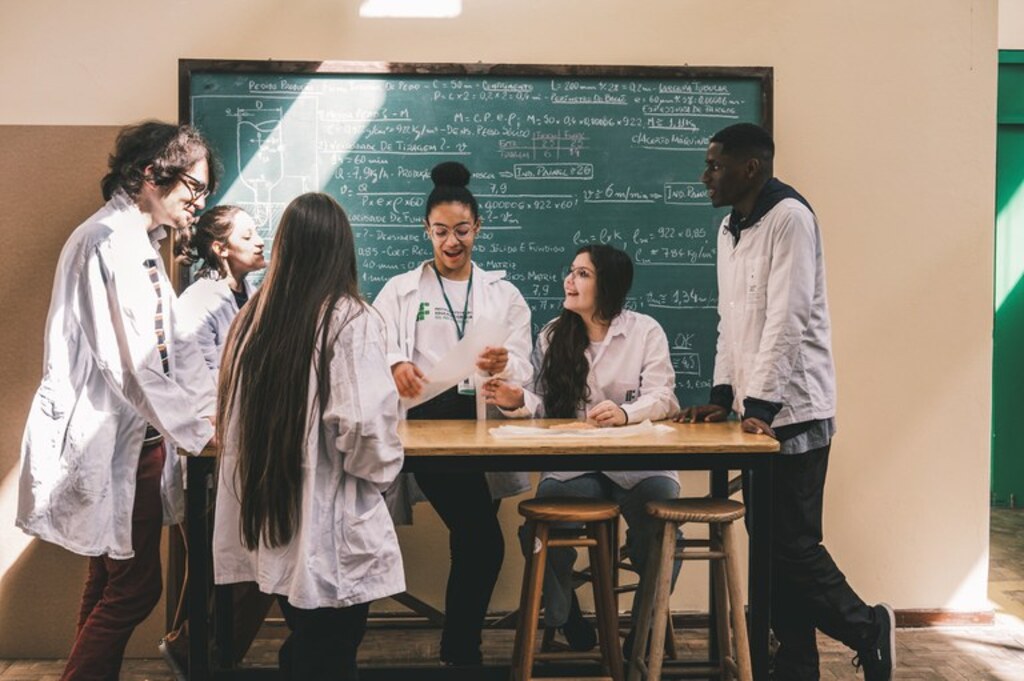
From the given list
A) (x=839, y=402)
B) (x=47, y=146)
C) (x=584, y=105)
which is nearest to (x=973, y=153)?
(x=839, y=402)

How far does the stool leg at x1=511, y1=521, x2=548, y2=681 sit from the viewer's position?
2.96m

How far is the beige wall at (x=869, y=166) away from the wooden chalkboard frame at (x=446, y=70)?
0.06 m

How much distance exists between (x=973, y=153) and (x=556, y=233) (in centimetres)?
174

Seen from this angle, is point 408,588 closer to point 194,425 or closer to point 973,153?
point 194,425

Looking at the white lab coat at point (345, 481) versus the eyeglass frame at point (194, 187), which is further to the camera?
the eyeglass frame at point (194, 187)

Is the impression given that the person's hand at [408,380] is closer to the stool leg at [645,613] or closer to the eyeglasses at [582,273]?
the eyeglasses at [582,273]

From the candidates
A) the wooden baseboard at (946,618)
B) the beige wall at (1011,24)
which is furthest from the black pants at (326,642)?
the beige wall at (1011,24)

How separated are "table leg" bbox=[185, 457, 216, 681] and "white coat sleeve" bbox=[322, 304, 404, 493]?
2.09 ft

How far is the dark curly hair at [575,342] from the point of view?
3.55m

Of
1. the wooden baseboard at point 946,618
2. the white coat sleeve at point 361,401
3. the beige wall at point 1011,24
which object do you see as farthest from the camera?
the beige wall at point 1011,24

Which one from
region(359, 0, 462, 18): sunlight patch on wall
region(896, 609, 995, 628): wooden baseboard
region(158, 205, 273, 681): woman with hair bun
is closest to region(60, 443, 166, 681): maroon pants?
region(158, 205, 273, 681): woman with hair bun

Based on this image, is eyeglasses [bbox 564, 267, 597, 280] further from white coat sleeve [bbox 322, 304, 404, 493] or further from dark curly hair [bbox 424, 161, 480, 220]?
white coat sleeve [bbox 322, 304, 404, 493]

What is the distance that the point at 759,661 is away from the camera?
2957 mm

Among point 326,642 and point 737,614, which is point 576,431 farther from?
point 326,642
